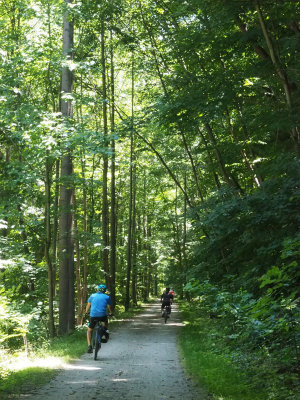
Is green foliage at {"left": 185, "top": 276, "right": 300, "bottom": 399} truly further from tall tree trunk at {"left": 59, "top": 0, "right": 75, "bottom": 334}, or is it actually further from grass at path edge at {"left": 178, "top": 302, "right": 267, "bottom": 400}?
tall tree trunk at {"left": 59, "top": 0, "right": 75, "bottom": 334}

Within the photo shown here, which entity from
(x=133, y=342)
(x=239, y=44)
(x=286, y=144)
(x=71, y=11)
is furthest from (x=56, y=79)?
(x=133, y=342)

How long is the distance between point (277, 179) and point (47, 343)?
8424 millimetres

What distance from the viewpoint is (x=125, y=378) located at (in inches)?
285

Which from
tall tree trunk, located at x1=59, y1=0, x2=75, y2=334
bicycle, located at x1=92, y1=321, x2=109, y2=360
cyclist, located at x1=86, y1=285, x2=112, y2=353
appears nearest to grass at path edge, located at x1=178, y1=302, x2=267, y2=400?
bicycle, located at x1=92, y1=321, x2=109, y2=360

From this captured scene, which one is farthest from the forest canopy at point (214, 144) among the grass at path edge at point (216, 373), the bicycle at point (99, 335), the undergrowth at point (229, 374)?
the bicycle at point (99, 335)

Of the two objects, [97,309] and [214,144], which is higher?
[214,144]

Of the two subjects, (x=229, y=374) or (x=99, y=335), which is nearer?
(x=229, y=374)

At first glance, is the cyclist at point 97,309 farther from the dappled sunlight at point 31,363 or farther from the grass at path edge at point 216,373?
the grass at path edge at point 216,373

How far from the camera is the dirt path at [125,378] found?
19.5ft

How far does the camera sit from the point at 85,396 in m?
5.82

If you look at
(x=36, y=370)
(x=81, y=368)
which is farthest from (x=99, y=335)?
(x=36, y=370)

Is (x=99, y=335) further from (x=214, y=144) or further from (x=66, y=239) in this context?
(x=214, y=144)

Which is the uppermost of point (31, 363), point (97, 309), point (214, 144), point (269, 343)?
point (214, 144)

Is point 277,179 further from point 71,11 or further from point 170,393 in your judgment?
point 71,11
